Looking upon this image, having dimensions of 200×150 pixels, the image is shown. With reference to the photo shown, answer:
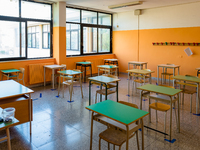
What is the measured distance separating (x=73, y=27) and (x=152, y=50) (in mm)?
3783

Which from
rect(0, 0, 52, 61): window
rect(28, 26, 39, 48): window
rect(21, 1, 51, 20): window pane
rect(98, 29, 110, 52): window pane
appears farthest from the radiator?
rect(98, 29, 110, 52): window pane

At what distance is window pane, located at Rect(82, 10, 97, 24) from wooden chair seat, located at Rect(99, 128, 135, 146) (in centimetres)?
697

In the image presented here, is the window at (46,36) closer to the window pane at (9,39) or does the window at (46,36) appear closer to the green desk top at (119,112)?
the window pane at (9,39)

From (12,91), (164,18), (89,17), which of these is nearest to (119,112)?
(12,91)

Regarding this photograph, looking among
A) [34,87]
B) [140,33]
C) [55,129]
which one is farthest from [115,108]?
[140,33]

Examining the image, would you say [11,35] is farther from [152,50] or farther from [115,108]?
[152,50]

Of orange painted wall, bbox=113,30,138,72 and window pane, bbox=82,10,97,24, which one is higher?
window pane, bbox=82,10,97,24

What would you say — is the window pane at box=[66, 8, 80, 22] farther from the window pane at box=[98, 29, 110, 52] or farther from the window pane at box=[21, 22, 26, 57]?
the window pane at box=[21, 22, 26, 57]

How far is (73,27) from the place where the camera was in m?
8.17

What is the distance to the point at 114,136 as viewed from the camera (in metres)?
2.33

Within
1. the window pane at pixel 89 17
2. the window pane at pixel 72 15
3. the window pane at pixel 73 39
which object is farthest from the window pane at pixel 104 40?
the window pane at pixel 72 15

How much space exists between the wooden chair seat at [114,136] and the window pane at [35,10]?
5.75 metres

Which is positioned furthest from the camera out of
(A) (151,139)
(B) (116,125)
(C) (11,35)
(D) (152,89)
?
(C) (11,35)

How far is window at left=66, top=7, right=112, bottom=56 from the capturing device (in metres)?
8.08
